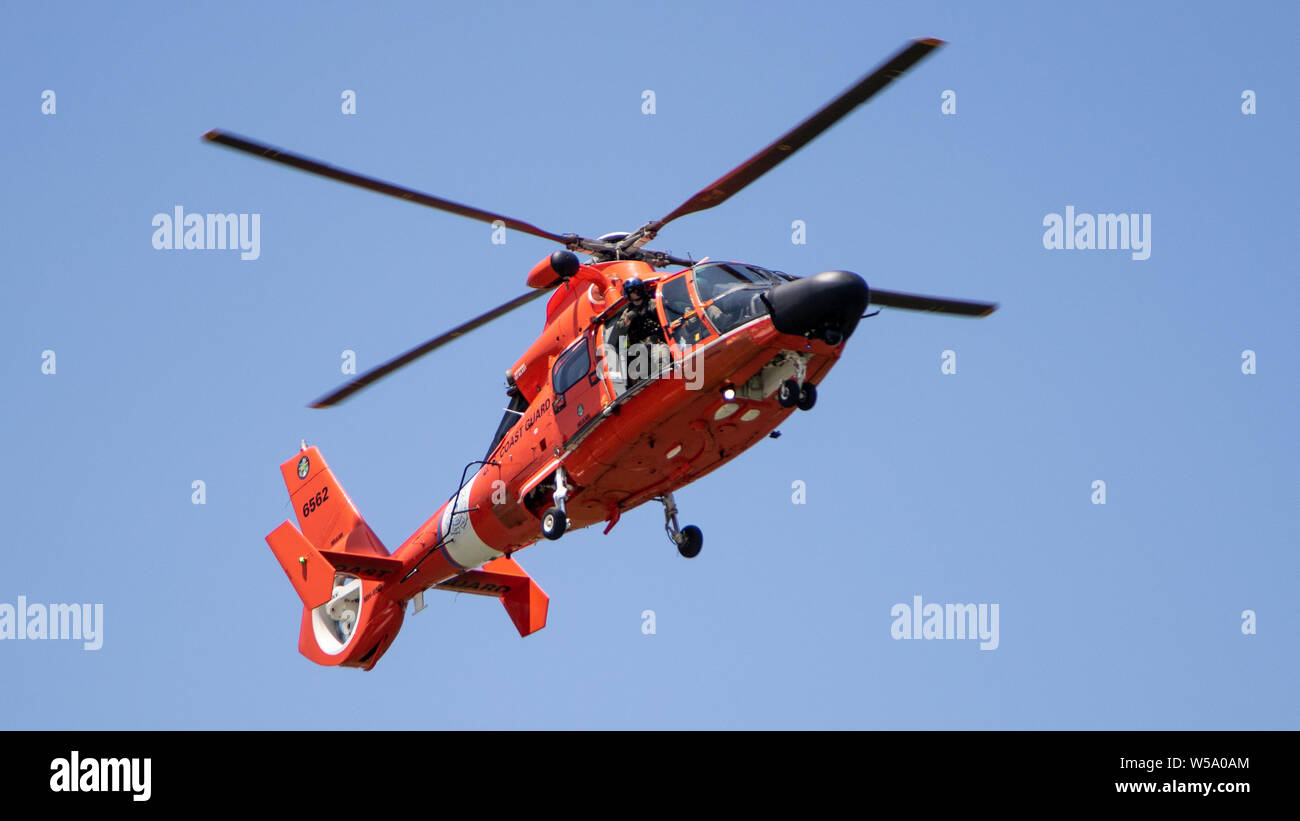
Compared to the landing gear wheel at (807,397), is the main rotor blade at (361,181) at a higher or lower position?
higher

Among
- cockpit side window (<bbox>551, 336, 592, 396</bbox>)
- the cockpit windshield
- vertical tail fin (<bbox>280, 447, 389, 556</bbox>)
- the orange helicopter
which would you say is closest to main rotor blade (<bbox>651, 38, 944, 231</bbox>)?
the orange helicopter

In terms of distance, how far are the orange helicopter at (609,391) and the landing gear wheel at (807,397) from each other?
2cm

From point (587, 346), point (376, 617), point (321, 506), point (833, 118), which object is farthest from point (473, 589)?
point (833, 118)

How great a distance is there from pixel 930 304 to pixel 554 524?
6.00 metres

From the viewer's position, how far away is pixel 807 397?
19766 millimetres

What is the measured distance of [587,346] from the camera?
21438 millimetres

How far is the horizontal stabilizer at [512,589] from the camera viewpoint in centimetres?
2520

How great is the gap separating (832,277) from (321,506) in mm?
11332

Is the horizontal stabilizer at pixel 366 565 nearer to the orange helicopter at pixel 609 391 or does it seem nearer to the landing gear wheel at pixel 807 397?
the orange helicopter at pixel 609 391

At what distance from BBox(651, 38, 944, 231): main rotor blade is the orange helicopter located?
0.02 m

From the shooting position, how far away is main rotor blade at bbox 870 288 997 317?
22.1 m

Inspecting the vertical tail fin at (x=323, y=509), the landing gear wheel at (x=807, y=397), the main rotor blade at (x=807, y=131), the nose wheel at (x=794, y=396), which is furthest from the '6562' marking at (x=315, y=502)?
the landing gear wheel at (x=807, y=397)

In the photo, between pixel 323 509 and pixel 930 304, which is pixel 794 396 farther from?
pixel 323 509

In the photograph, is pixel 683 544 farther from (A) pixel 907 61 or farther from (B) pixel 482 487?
(A) pixel 907 61
